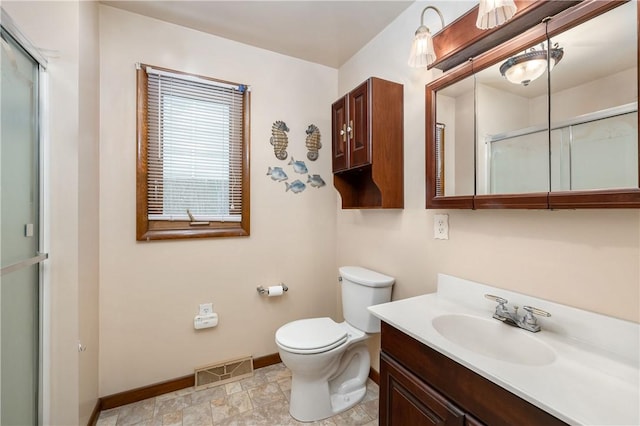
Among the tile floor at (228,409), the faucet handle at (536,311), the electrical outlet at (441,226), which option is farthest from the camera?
the tile floor at (228,409)

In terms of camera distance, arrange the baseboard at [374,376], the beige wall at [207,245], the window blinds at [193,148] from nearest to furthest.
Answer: the beige wall at [207,245], the window blinds at [193,148], the baseboard at [374,376]

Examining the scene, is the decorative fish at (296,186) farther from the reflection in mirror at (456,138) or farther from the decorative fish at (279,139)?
the reflection in mirror at (456,138)

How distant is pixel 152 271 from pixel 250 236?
672 millimetres

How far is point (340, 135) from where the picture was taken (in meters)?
1.88

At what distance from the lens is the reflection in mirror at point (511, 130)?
39.3 inches

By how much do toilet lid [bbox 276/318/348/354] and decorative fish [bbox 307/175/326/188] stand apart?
1.09 meters

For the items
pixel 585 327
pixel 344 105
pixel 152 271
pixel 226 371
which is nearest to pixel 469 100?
pixel 344 105

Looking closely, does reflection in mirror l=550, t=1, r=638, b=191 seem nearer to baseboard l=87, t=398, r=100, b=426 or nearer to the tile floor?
the tile floor

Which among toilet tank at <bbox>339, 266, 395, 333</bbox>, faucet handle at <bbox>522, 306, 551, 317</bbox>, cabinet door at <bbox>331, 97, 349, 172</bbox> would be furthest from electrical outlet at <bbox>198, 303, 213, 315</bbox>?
faucet handle at <bbox>522, 306, 551, 317</bbox>

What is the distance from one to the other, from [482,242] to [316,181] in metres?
1.37

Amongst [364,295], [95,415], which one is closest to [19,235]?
[95,415]

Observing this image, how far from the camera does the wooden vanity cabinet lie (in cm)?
72

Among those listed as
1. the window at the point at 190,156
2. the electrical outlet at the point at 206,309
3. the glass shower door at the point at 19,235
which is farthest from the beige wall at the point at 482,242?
the glass shower door at the point at 19,235

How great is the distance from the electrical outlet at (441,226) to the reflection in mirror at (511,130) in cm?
27
